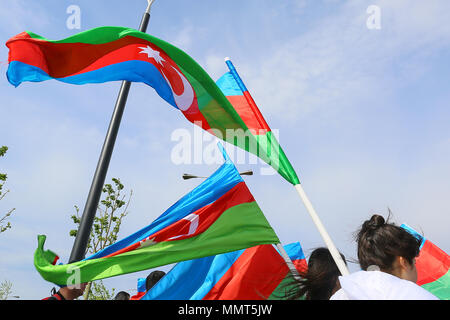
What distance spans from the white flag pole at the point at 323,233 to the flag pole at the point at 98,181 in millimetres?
2487

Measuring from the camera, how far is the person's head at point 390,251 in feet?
8.65

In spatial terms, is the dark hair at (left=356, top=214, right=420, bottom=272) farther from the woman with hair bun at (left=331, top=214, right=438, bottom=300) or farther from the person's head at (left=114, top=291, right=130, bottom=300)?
the person's head at (left=114, top=291, right=130, bottom=300)

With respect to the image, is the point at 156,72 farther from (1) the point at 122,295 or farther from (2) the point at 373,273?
(2) the point at 373,273

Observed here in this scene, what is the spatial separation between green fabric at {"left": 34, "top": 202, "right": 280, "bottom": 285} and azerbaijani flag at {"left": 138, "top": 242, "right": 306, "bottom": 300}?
32cm

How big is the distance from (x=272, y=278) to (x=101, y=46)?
358 cm

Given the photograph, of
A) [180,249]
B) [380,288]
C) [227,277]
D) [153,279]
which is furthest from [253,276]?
[380,288]

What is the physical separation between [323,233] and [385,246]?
3.03 ft

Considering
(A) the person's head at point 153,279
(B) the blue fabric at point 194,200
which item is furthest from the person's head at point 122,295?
(B) the blue fabric at point 194,200

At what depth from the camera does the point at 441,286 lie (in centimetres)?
525

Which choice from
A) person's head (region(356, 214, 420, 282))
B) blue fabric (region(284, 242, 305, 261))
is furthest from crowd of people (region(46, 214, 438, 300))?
blue fabric (region(284, 242, 305, 261))
